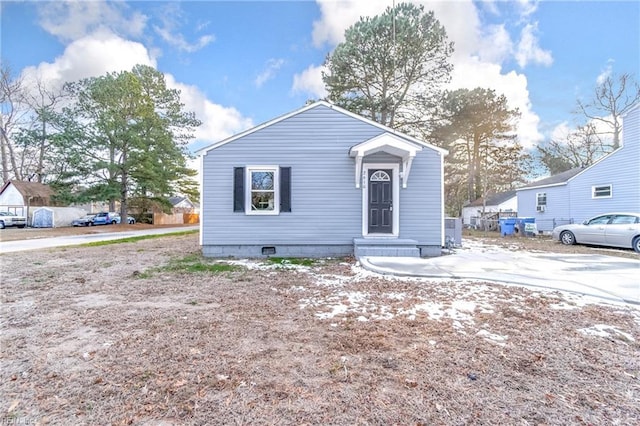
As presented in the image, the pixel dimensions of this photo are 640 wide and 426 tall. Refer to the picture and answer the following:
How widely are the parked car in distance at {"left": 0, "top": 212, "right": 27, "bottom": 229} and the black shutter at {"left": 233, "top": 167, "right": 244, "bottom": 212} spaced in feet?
90.1

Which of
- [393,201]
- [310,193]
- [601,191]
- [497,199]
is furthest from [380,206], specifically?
[497,199]

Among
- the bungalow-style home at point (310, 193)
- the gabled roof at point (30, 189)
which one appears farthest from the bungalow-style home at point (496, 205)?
the gabled roof at point (30, 189)

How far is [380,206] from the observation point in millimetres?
8445

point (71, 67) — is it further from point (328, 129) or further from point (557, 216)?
point (557, 216)

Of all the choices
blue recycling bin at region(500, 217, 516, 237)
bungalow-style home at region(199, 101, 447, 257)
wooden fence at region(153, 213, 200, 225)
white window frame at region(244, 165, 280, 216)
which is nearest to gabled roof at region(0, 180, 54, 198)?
wooden fence at region(153, 213, 200, 225)

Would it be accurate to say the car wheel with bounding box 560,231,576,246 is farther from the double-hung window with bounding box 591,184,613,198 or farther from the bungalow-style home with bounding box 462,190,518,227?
the bungalow-style home with bounding box 462,190,518,227

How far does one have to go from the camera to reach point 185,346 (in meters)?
2.87

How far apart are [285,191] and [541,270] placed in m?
6.17

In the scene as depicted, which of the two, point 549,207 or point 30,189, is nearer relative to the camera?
point 549,207

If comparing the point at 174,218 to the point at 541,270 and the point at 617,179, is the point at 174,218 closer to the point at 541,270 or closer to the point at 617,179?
the point at 541,270

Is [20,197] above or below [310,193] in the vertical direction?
above

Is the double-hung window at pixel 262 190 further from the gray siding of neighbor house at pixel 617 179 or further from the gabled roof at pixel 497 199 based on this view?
the gabled roof at pixel 497 199

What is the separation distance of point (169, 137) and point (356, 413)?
86.2 feet

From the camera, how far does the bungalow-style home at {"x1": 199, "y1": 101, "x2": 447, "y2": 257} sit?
327 inches
